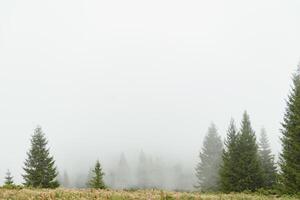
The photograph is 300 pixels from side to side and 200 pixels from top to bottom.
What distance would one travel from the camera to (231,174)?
128ft

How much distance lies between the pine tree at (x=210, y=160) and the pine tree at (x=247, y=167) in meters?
15.5

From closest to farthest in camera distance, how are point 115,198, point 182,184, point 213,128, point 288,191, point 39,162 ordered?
point 115,198, point 288,191, point 39,162, point 213,128, point 182,184

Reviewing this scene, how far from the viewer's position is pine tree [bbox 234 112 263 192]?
127ft

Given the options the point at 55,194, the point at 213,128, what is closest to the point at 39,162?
the point at 213,128

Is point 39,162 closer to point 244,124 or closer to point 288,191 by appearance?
point 244,124

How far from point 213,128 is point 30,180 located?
28539 mm

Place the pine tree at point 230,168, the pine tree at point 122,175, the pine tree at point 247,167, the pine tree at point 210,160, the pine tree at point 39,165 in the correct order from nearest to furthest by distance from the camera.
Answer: the pine tree at point 247,167
the pine tree at point 230,168
the pine tree at point 39,165
the pine tree at point 210,160
the pine tree at point 122,175

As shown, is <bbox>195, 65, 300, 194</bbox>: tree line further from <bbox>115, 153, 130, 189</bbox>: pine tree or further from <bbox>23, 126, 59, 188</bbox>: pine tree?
<bbox>115, 153, 130, 189</bbox>: pine tree

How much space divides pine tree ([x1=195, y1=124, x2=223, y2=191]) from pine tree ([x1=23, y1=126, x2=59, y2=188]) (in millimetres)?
23060

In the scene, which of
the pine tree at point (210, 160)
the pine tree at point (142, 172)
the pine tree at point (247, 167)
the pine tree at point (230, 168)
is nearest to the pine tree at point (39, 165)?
the pine tree at point (230, 168)

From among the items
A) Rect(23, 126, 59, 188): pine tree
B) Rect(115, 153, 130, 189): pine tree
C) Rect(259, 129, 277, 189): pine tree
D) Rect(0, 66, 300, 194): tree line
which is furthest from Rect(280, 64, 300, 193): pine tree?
Rect(115, 153, 130, 189): pine tree

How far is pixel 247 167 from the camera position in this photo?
127 feet

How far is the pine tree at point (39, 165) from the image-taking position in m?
41.4

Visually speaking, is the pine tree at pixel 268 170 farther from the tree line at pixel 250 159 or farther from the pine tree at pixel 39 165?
the pine tree at pixel 39 165
